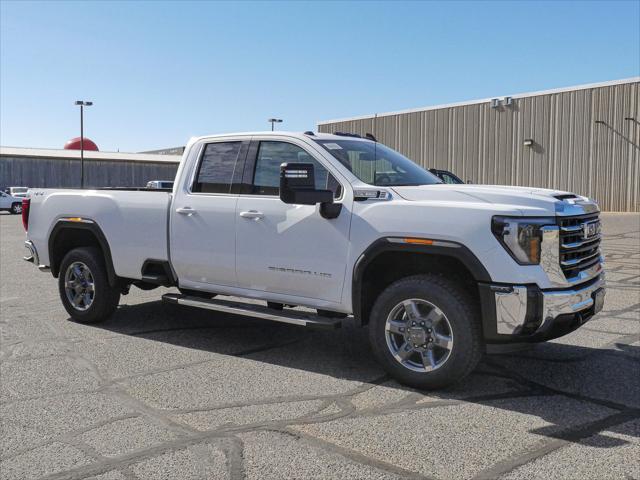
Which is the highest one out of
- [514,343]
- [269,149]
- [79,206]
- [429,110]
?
[429,110]

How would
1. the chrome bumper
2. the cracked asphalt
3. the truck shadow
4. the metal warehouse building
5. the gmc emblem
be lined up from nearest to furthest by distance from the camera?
the cracked asphalt, the truck shadow, the chrome bumper, the gmc emblem, the metal warehouse building

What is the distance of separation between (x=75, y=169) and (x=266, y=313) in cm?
5657

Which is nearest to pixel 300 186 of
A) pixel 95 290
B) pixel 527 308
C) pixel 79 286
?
pixel 527 308

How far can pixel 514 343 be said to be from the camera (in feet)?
15.2

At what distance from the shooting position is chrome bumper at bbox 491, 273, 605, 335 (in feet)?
14.7

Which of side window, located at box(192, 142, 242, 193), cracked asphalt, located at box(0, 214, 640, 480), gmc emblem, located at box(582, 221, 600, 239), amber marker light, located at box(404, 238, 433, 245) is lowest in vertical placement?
cracked asphalt, located at box(0, 214, 640, 480)

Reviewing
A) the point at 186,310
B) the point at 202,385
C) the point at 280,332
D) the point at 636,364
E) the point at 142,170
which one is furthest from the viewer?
the point at 142,170

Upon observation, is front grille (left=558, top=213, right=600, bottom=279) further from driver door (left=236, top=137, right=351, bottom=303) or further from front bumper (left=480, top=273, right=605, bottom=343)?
driver door (left=236, top=137, right=351, bottom=303)

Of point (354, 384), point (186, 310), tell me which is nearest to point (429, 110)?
point (186, 310)

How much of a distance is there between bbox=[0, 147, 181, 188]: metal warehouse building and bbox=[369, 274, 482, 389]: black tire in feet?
180

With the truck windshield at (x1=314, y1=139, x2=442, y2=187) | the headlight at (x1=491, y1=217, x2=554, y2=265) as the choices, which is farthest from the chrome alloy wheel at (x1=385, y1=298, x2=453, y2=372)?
the truck windshield at (x1=314, y1=139, x2=442, y2=187)

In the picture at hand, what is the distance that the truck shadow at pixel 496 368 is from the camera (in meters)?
4.29

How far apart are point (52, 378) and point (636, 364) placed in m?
4.88

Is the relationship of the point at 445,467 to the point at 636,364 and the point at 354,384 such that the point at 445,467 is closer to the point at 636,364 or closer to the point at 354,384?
the point at 354,384
